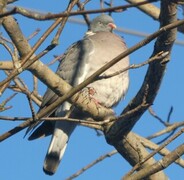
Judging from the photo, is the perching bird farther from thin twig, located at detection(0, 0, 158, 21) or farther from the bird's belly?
thin twig, located at detection(0, 0, 158, 21)

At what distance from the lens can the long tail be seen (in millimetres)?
4984

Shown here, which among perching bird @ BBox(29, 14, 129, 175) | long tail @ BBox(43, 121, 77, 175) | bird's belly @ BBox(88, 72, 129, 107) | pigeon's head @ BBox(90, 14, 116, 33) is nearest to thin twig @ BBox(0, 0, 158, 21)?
perching bird @ BBox(29, 14, 129, 175)

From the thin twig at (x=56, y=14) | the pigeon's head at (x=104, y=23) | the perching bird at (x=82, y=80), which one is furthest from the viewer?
the pigeon's head at (x=104, y=23)

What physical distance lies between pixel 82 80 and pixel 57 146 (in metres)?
0.62

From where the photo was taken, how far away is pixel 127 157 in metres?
3.70

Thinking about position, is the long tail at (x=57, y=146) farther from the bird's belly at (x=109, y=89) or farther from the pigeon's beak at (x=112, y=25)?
the pigeon's beak at (x=112, y=25)

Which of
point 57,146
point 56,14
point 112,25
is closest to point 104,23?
point 112,25

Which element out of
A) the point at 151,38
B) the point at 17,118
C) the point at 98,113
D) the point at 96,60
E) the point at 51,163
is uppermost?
the point at 96,60

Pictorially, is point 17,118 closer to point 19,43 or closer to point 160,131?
point 19,43

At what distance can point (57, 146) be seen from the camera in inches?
202

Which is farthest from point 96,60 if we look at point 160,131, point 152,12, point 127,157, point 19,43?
point 19,43

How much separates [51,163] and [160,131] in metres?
1.21

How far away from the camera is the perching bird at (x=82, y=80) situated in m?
4.97

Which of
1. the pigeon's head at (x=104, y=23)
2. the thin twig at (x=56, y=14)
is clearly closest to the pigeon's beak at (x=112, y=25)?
the pigeon's head at (x=104, y=23)
